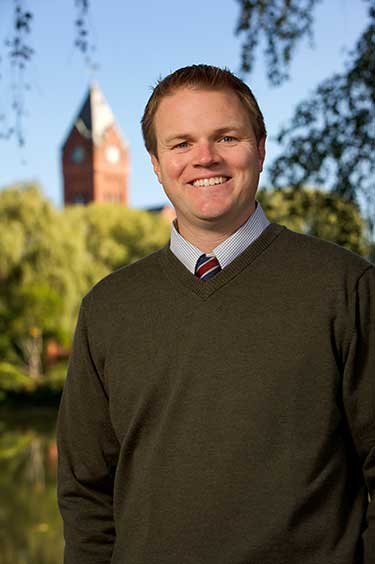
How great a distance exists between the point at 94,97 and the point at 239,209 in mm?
44899

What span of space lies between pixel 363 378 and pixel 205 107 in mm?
519

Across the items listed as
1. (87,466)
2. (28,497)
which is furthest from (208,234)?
(28,497)

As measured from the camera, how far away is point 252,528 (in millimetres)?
1217

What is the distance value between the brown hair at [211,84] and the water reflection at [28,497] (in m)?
6.90

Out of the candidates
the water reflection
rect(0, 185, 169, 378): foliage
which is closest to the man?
the water reflection

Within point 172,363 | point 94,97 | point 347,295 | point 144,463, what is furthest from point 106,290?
point 94,97

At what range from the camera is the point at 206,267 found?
1375 mm

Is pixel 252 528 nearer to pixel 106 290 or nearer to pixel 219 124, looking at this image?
pixel 106 290

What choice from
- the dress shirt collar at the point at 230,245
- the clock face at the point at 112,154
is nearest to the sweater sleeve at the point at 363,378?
the dress shirt collar at the point at 230,245

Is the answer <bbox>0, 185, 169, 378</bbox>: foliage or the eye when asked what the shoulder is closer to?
the eye

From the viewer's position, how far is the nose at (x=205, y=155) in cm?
132

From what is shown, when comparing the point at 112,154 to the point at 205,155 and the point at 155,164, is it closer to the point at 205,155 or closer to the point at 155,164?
the point at 155,164

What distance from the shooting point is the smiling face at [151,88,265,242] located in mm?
1333

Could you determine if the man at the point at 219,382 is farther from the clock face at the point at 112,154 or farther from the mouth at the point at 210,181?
the clock face at the point at 112,154
